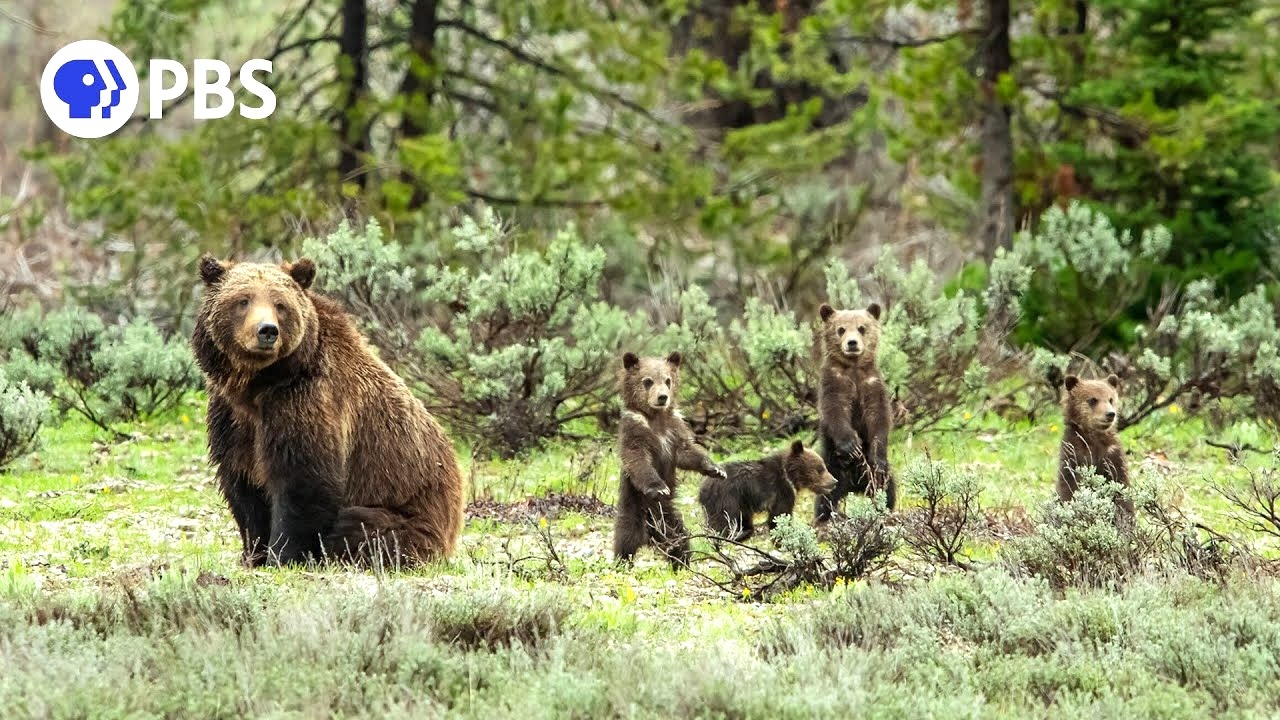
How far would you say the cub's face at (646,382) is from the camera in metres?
8.86

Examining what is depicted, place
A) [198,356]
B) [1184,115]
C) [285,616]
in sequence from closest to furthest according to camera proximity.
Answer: [285,616] < [198,356] < [1184,115]

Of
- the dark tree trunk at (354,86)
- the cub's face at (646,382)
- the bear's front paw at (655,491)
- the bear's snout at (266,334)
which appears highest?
Result: the dark tree trunk at (354,86)

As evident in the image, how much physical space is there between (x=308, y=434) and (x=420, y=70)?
9.76 metres

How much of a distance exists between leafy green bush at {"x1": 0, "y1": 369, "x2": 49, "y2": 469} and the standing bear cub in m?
5.19

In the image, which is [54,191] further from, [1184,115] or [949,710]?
[949,710]

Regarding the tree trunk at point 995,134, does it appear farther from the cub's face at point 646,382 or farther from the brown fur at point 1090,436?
the cub's face at point 646,382

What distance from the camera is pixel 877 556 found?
8273 mm

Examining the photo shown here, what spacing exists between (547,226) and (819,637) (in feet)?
39.1

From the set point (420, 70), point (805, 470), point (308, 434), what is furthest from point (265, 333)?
point (420, 70)

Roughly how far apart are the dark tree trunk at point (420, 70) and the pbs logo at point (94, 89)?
111 inches

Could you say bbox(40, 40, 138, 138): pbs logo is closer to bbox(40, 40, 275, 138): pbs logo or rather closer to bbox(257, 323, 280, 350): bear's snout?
bbox(40, 40, 275, 138): pbs logo

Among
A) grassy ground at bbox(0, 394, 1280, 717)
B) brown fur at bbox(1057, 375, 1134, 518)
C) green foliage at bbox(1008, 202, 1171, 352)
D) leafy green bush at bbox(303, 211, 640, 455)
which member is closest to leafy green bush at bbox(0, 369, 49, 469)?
leafy green bush at bbox(303, 211, 640, 455)

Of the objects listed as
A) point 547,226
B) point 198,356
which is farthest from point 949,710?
point 547,226

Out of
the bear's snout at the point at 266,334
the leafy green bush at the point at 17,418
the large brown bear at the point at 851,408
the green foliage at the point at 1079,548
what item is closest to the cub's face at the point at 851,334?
the large brown bear at the point at 851,408
